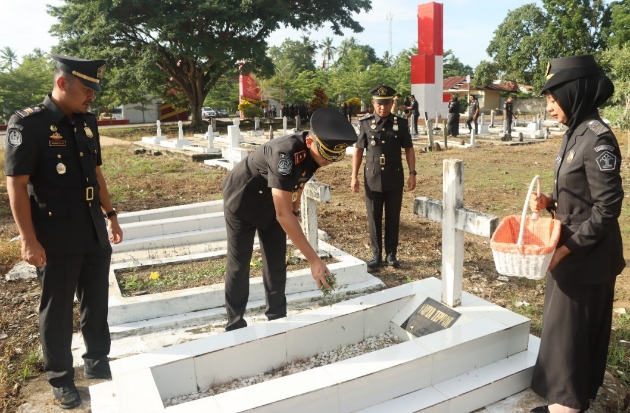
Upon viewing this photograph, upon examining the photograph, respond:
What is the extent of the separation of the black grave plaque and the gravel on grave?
17 centimetres

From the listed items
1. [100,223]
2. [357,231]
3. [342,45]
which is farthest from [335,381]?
[342,45]

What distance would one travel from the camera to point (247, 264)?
349 cm

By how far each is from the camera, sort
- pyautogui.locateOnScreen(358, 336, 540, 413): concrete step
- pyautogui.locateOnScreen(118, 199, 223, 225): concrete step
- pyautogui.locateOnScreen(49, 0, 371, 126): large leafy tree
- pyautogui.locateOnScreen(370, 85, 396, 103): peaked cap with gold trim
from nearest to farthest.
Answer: pyautogui.locateOnScreen(358, 336, 540, 413): concrete step → pyautogui.locateOnScreen(370, 85, 396, 103): peaked cap with gold trim → pyautogui.locateOnScreen(118, 199, 223, 225): concrete step → pyautogui.locateOnScreen(49, 0, 371, 126): large leafy tree

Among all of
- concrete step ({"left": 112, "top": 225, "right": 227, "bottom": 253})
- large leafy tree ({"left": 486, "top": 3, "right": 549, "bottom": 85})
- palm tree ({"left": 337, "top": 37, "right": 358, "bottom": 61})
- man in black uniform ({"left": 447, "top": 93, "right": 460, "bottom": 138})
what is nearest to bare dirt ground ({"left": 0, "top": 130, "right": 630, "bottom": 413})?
concrete step ({"left": 112, "top": 225, "right": 227, "bottom": 253})

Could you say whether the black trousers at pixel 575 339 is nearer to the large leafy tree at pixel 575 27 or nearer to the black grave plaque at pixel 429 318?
the black grave plaque at pixel 429 318

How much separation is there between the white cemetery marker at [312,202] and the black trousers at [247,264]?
3.01 ft

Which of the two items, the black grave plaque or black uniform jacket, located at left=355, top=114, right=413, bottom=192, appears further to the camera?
black uniform jacket, located at left=355, top=114, right=413, bottom=192

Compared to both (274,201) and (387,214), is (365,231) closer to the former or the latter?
(387,214)

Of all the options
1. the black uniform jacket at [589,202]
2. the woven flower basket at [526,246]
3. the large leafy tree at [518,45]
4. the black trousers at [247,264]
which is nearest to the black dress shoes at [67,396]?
the black trousers at [247,264]

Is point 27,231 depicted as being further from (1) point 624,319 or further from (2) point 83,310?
(1) point 624,319

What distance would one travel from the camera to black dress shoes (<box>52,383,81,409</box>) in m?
2.84

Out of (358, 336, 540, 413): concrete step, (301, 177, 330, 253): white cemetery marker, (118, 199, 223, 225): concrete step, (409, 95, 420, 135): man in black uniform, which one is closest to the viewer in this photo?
(358, 336, 540, 413): concrete step

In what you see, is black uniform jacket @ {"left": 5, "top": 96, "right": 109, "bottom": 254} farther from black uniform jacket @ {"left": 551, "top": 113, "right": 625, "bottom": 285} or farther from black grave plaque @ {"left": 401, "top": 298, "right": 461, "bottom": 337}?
black uniform jacket @ {"left": 551, "top": 113, "right": 625, "bottom": 285}

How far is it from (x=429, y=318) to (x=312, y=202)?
1767mm
